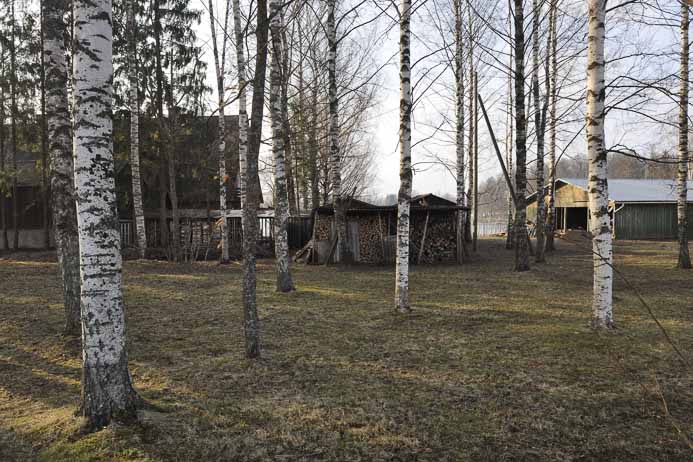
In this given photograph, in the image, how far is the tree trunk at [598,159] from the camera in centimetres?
627

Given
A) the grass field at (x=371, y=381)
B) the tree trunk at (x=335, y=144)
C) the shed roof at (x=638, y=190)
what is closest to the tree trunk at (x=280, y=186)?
the grass field at (x=371, y=381)

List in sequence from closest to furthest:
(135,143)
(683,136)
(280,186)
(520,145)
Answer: (280,186), (683,136), (520,145), (135,143)

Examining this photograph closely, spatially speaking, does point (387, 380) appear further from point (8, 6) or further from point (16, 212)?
point (8, 6)

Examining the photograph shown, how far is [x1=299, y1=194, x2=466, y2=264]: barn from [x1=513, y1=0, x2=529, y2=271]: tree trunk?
328 cm

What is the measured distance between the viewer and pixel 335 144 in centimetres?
1403

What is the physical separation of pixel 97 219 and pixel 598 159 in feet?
20.2

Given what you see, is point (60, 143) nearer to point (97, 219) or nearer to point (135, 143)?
point (97, 219)

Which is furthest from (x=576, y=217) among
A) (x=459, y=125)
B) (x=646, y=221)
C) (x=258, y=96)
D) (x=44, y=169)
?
(x=44, y=169)

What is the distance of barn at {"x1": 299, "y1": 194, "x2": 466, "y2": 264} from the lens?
16109 mm

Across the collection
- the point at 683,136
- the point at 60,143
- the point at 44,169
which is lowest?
the point at 60,143

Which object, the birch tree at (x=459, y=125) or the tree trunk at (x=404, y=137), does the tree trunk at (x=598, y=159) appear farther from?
the birch tree at (x=459, y=125)

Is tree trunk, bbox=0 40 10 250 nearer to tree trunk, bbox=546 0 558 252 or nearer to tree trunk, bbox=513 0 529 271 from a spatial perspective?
tree trunk, bbox=513 0 529 271

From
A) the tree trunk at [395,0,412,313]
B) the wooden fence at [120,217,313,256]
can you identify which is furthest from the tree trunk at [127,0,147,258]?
the tree trunk at [395,0,412,313]

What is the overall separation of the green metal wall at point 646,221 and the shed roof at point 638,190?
0.44 metres
